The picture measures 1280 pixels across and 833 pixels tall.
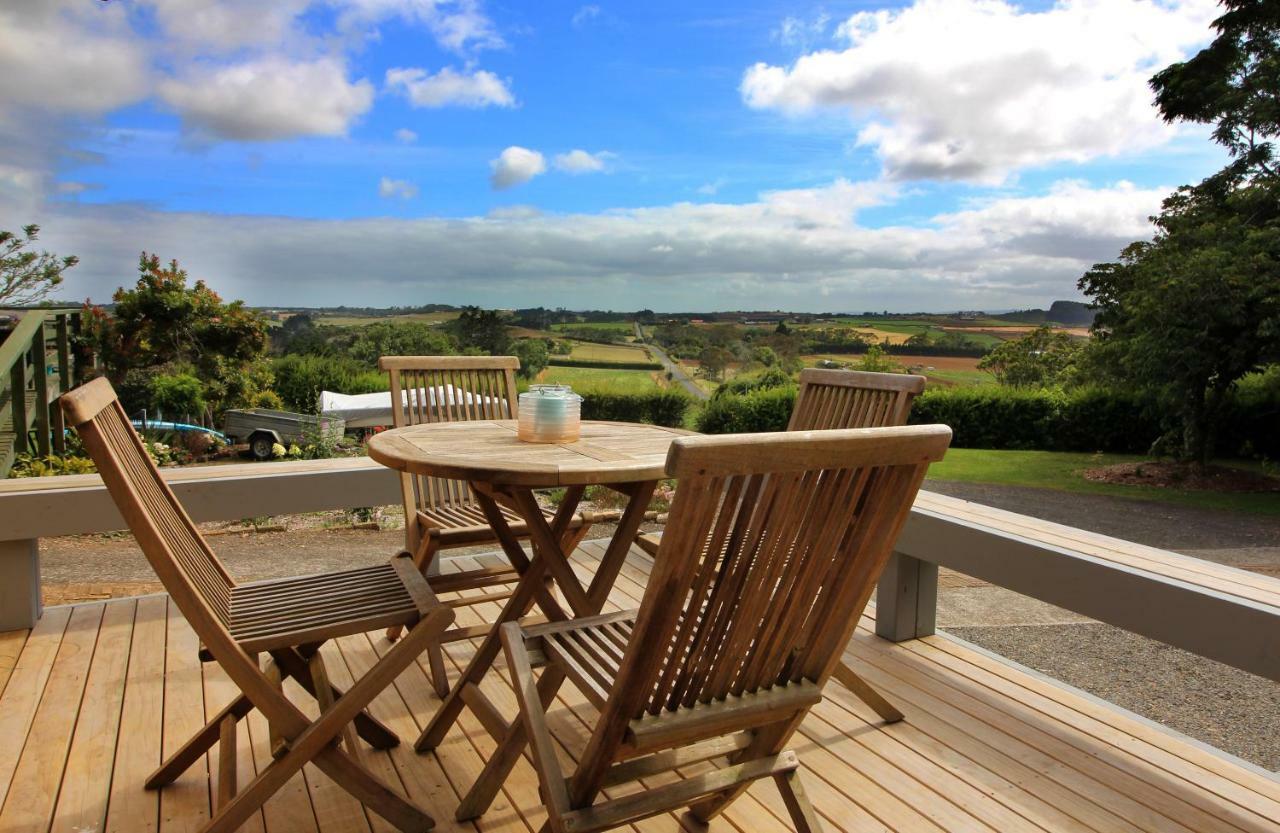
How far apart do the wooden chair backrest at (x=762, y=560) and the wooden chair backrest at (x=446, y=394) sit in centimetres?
179

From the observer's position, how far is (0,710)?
225 centimetres

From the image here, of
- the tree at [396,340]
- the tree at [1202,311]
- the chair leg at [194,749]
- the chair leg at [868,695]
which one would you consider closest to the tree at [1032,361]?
the tree at [1202,311]

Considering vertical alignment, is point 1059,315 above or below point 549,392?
above

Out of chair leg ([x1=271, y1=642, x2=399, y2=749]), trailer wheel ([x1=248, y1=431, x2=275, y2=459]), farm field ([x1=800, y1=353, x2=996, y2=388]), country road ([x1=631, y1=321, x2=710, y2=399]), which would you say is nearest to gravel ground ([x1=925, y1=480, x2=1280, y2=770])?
chair leg ([x1=271, y1=642, x2=399, y2=749])

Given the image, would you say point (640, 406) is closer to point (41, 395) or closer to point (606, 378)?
point (606, 378)

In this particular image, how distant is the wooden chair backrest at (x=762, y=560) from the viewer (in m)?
1.09

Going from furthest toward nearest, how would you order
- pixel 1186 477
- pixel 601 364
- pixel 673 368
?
pixel 1186 477
pixel 673 368
pixel 601 364

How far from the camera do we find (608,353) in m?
11.4

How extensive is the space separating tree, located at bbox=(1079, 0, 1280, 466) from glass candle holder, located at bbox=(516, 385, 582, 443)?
448 inches

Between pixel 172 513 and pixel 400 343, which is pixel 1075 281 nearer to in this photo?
pixel 400 343

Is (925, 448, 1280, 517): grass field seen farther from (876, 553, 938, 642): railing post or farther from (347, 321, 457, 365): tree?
(876, 553, 938, 642): railing post

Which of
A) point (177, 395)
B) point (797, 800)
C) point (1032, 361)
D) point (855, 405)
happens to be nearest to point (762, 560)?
point (797, 800)

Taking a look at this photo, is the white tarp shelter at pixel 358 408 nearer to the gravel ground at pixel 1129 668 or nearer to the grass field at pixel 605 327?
the grass field at pixel 605 327

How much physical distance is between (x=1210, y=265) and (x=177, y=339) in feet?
43.8
